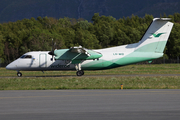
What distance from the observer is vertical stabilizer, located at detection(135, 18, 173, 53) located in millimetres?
31203

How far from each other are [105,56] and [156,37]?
20.4 feet

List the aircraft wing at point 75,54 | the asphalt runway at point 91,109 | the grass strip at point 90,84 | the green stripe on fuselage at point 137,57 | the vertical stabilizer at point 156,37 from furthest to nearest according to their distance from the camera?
the green stripe on fuselage at point 137,57 → the vertical stabilizer at point 156,37 → the aircraft wing at point 75,54 → the grass strip at point 90,84 → the asphalt runway at point 91,109

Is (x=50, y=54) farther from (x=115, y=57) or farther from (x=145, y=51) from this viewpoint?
(x=145, y=51)

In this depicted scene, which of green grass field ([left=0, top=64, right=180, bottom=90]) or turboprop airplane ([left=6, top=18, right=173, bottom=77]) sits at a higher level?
turboprop airplane ([left=6, top=18, right=173, bottom=77])

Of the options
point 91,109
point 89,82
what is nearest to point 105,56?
point 89,82

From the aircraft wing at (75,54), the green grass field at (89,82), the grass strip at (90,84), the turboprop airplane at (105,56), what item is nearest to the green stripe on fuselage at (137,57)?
the turboprop airplane at (105,56)

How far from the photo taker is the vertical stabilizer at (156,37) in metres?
31.2

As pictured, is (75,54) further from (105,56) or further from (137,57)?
(137,57)

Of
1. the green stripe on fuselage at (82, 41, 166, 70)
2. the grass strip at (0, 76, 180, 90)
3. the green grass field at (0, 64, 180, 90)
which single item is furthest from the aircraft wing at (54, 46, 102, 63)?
the grass strip at (0, 76, 180, 90)

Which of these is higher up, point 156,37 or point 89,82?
point 156,37

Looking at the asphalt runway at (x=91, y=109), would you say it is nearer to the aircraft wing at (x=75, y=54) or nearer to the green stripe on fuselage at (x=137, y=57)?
the aircraft wing at (x=75, y=54)

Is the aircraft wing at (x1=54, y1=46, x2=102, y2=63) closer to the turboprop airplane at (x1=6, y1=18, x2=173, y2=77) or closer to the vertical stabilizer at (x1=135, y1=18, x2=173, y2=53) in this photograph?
the turboprop airplane at (x1=6, y1=18, x2=173, y2=77)

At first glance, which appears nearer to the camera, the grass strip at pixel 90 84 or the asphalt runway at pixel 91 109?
the asphalt runway at pixel 91 109

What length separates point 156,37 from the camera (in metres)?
31.6
